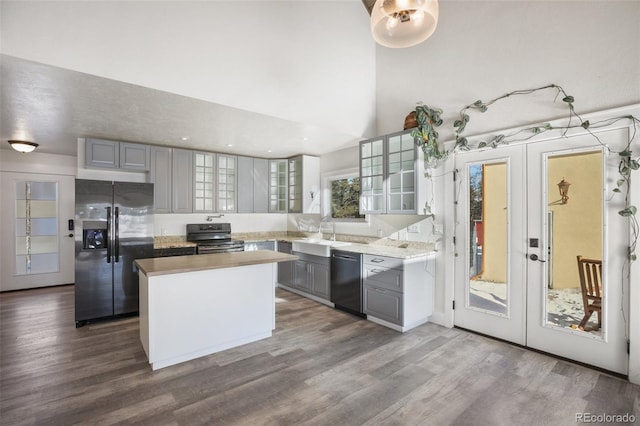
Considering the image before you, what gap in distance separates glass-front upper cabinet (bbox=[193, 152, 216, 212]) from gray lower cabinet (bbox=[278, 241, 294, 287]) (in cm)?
138

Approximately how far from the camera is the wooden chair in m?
2.72

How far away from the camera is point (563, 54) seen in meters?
2.88

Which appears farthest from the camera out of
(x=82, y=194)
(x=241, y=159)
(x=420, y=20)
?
(x=241, y=159)

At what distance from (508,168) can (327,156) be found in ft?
10.3

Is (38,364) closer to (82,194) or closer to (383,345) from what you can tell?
(82,194)

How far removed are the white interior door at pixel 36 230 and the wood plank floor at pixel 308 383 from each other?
8.31 feet

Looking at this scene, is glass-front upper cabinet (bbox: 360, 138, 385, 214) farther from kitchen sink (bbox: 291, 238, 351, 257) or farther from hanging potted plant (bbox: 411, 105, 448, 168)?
kitchen sink (bbox: 291, 238, 351, 257)

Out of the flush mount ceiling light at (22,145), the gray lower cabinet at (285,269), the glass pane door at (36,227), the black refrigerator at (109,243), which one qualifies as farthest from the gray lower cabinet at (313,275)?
Result: the glass pane door at (36,227)

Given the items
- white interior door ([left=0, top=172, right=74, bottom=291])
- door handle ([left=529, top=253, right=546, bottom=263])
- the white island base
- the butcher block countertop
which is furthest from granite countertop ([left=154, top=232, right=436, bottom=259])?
white interior door ([left=0, top=172, right=74, bottom=291])

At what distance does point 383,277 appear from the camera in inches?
147

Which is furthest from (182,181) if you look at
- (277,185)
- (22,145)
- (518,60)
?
(518,60)

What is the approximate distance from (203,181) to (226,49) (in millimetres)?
2650

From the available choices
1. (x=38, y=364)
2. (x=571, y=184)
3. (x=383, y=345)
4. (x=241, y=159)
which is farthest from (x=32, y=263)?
(x=571, y=184)

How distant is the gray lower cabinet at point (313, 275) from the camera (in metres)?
4.54
